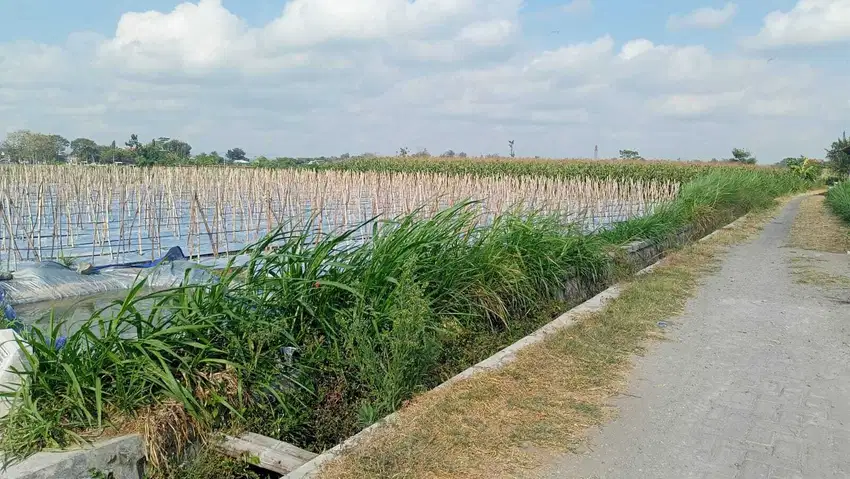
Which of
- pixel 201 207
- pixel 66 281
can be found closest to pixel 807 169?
pixel 201 207

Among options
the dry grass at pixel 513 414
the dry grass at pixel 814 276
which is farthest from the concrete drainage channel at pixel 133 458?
the dry grass at pixel 814 276

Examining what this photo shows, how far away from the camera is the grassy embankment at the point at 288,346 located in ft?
9.82

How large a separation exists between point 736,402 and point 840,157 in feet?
142

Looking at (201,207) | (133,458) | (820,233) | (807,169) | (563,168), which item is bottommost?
(133,458)

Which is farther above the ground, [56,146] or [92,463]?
Answer: [56,146]

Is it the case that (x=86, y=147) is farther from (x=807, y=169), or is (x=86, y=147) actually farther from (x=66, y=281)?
(x=807, y=169)

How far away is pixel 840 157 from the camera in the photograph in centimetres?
3959

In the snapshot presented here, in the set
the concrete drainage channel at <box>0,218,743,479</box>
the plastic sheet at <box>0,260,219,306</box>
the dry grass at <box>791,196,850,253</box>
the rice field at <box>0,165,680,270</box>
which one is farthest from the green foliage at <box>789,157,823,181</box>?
the concrete drainage channel at <box>0,218,743,479</box>

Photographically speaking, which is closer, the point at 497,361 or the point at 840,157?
the point at 497,361

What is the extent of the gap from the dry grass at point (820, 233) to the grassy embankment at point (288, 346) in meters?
8.27

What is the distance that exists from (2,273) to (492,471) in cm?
645

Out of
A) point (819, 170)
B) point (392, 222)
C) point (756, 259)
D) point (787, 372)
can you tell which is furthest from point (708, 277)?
point (819, 170)

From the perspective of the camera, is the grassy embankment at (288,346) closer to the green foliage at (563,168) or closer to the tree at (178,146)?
the green foliage at (563,168)

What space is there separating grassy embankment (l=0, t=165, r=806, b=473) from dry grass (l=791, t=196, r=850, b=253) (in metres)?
8.27
